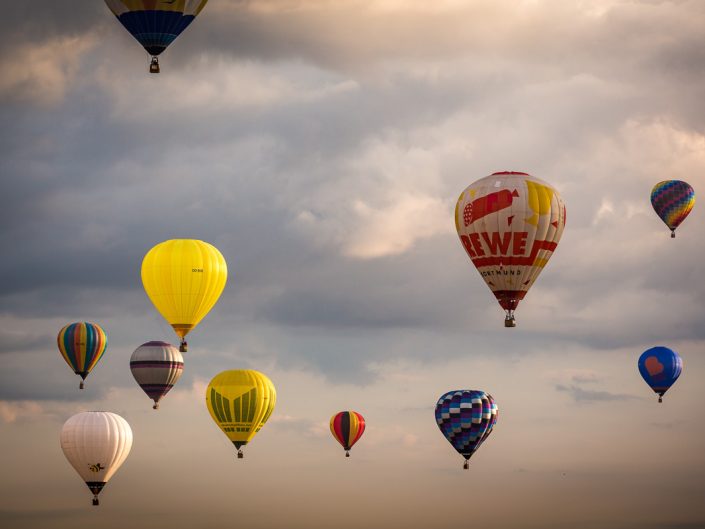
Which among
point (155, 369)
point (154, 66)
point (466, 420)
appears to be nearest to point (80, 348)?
point (155, 369)

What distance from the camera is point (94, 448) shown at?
8188cm

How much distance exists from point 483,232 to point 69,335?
30438mm

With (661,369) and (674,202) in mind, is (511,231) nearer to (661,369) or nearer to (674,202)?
(661,369)

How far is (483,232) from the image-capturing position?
228ft

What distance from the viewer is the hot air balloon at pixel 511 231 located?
6900 cm

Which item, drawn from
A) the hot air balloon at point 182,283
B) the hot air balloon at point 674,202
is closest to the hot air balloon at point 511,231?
the hot air balloon at point 182,283

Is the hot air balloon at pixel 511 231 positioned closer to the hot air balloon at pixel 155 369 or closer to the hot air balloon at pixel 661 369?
the hot air balloon at pixel 155 369

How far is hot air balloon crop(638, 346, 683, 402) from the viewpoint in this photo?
94.9 m

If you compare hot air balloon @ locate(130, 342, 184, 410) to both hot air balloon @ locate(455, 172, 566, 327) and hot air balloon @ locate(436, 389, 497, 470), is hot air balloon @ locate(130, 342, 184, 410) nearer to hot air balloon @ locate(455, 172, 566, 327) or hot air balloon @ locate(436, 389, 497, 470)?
hot air balloon @ locate(436, 389, 497, 470)

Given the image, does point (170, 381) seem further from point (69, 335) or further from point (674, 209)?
point (674, 209)

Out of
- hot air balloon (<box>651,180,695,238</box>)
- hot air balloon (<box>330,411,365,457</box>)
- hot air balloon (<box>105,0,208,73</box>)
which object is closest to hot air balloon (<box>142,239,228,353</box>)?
hot air balloon (<box>105,0,208,73</box>)

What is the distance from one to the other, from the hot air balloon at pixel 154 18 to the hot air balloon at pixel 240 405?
22179 millimetres

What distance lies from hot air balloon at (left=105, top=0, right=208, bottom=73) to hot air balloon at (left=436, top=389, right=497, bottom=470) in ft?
88.1

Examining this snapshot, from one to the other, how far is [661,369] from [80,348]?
33425 millimetres
